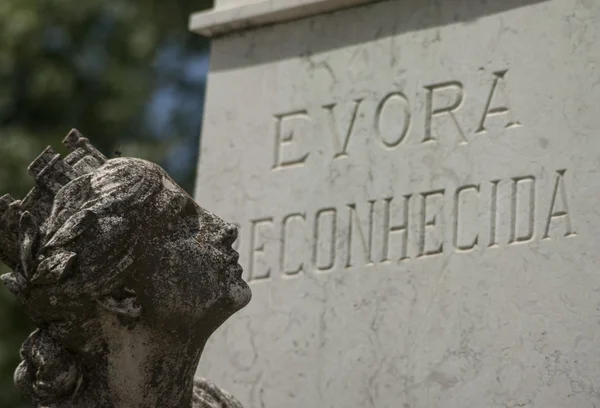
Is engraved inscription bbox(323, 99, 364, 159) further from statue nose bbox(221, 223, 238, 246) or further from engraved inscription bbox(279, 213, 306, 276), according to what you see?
statue nose bbox(221, 223, 238, 246)

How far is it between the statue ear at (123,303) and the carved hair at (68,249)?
0.02m

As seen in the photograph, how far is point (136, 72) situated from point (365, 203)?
10009mm

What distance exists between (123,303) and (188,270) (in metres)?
0.26

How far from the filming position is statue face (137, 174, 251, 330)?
632 cm

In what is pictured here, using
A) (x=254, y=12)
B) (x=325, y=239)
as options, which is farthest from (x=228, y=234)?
(x=254, y=12)

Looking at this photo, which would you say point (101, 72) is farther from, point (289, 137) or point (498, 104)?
point (498, 104)

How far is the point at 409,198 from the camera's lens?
8023 millimetres

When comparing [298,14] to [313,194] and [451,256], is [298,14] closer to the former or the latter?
[313,194]

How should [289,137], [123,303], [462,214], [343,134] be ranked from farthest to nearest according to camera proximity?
1. [289,137]
2. [343,134]
3. [462,214]
4. [123,303]

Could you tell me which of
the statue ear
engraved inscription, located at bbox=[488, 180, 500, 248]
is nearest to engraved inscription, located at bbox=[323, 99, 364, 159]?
engraved inscription, located at bbox=[488, 180, 500, 248]

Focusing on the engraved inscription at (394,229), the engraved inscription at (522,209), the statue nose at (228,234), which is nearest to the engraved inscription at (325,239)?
the engraved inscription at (394,229)

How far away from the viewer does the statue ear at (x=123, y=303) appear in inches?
246

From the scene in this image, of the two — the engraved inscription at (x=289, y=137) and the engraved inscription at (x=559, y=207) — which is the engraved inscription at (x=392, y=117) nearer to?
the engraved inscription at (x=289, y=137)

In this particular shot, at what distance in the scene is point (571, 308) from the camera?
7.37 metres
